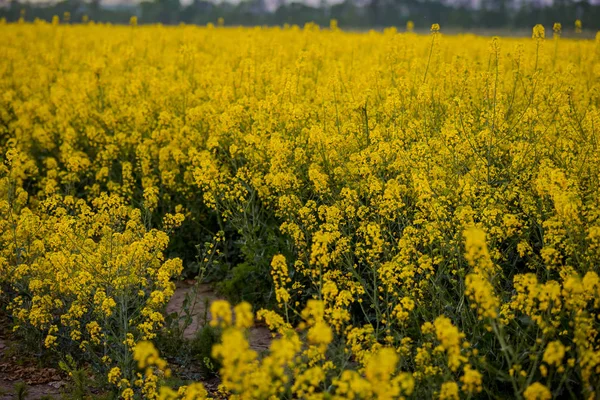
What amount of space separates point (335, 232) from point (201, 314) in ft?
5.62

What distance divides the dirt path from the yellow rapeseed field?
0.24 meters

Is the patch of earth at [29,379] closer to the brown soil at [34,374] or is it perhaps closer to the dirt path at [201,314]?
the brown soil at [34,374]

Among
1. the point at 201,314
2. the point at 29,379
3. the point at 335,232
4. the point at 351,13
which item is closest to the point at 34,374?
the point at 29,379

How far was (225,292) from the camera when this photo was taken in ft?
18.6

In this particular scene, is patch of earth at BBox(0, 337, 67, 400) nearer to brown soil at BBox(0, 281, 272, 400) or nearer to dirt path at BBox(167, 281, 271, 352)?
brown soil at BBox(0, 281, 272, 400)

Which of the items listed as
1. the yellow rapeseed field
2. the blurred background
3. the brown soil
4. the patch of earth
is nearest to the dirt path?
the brown soil

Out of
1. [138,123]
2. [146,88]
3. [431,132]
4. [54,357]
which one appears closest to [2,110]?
[146,88]

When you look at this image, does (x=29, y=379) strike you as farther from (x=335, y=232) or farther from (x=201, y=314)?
(x=335, y=232)

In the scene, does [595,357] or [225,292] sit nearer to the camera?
[595,357]

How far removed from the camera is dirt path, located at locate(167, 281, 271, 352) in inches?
197

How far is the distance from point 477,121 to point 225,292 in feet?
9.25

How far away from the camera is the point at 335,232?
4211 mm

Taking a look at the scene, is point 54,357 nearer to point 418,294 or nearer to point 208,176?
point 208,176

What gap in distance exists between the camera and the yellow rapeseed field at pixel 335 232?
3.29 meters
